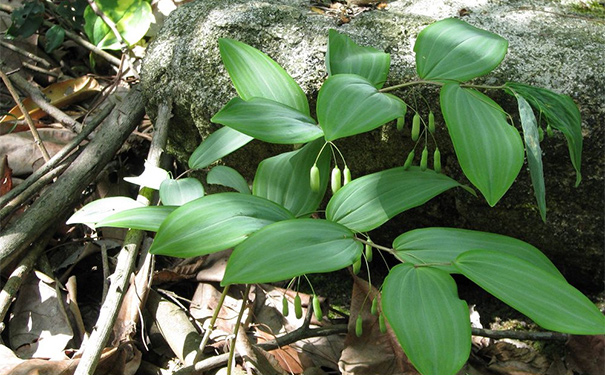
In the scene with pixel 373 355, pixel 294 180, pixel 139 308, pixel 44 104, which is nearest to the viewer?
pixel 294 180

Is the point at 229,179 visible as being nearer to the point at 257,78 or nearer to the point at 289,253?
the point at 257,78

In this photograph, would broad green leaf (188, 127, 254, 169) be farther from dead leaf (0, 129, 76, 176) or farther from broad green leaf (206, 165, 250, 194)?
dead leaf (0, 129, 76, 176)

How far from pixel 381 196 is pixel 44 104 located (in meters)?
1.43

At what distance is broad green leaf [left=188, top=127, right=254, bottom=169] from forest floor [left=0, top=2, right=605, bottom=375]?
10.6 inches

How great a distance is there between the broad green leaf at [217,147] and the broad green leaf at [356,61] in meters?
0.20

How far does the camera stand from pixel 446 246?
783mm

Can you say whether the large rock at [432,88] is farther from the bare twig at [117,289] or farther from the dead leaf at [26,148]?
the dead leaf at [26,148]

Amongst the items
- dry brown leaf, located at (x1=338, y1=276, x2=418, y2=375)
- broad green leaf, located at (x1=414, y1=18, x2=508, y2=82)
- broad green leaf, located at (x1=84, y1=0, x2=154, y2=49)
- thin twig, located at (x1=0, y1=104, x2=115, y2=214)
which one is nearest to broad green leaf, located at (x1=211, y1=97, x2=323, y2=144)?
broad green leaf, located at (x1=414, y1=18, x2=508, y2=82)

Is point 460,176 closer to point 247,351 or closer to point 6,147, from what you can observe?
point 247,351

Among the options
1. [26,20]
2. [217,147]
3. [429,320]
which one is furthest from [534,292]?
[26,20]

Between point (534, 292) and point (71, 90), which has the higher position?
point (71, 90)

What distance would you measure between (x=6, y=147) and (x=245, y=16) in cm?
86

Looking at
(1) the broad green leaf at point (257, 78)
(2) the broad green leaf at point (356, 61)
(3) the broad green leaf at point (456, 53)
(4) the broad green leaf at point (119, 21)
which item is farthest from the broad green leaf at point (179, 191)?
(4) the broad green leaf at point (119, 21)

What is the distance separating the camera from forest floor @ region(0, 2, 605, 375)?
1.20 meters
